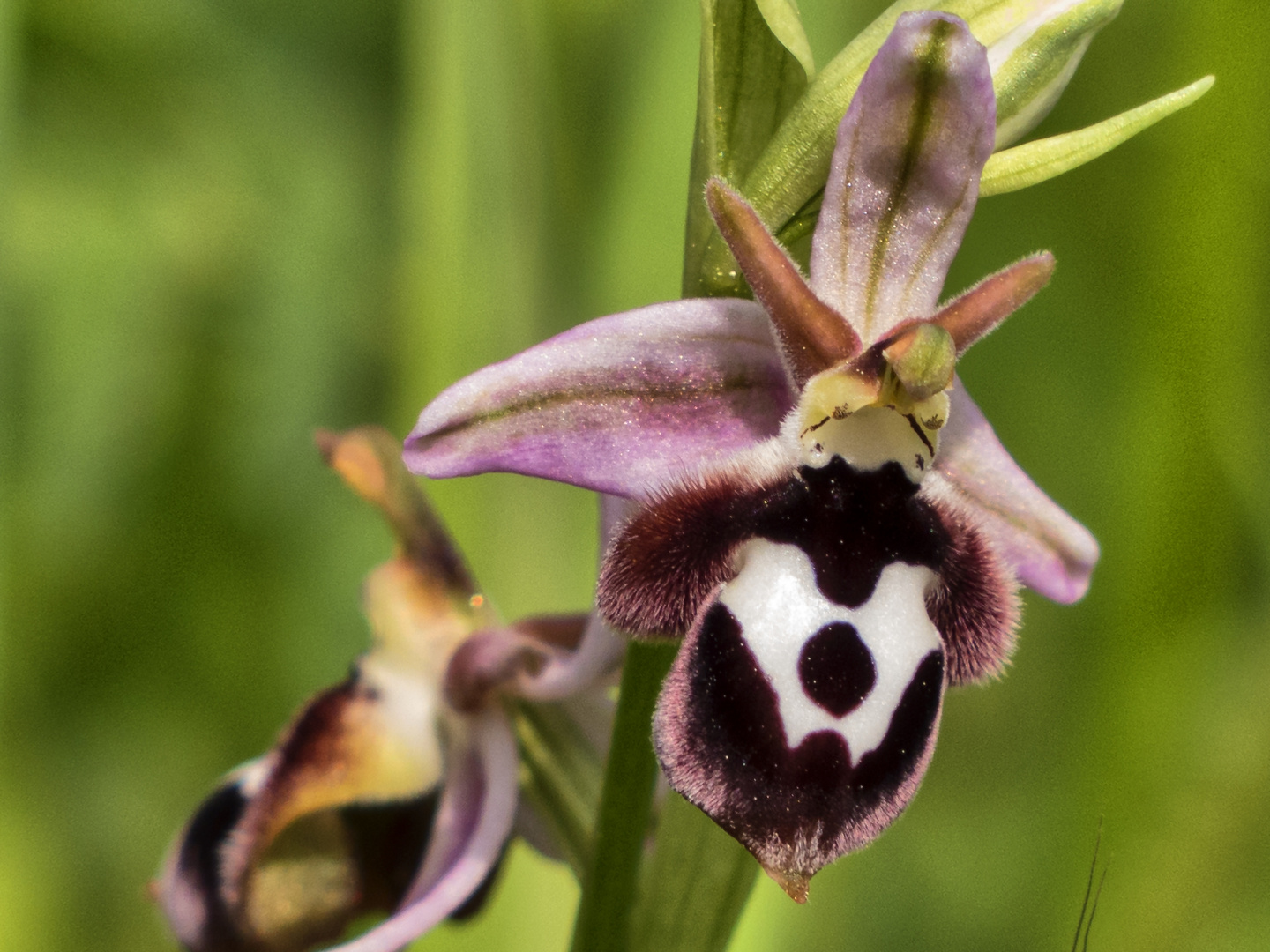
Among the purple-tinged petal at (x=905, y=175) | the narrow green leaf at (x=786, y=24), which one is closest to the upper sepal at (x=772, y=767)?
the purple-tinged petal at (x=905, y=175)

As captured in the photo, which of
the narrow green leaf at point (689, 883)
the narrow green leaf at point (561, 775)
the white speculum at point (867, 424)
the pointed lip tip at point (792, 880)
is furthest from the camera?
the narrow green leaf at point (561, 775)

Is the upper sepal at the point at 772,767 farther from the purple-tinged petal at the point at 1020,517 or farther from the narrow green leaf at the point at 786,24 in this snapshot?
the narrow green leaf at the point at 786,24

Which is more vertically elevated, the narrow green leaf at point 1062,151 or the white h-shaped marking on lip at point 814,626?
the narrow green leaf at point 1062,151

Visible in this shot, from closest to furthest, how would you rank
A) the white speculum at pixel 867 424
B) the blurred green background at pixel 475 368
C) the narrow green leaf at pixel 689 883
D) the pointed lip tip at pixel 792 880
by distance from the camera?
the pointed lip tip at pixel 792 880 < the white speculum at pixel 867 424 < the narrow green leaf at pixel 689 883 < the blurred green background at pixel 475 368

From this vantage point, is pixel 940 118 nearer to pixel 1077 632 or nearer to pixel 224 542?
pixel 1077 632

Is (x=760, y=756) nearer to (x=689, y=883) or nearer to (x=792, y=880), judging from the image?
(x=792, y=880)

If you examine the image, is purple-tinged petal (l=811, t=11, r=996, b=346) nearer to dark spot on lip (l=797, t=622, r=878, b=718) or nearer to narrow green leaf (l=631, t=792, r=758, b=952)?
dark spot on lip (l=797, t=622, r=878, b=718)

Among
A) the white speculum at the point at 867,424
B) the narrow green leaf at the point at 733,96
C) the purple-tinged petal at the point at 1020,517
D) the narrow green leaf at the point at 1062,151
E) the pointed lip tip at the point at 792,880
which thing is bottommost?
the pointed lip tip at the point at 792,880

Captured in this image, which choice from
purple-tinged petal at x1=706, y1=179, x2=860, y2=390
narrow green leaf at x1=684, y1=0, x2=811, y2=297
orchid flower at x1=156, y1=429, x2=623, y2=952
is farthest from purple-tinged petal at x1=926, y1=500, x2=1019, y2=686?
orchid flower at x1=156, y1=429, x2=623, y2=952
